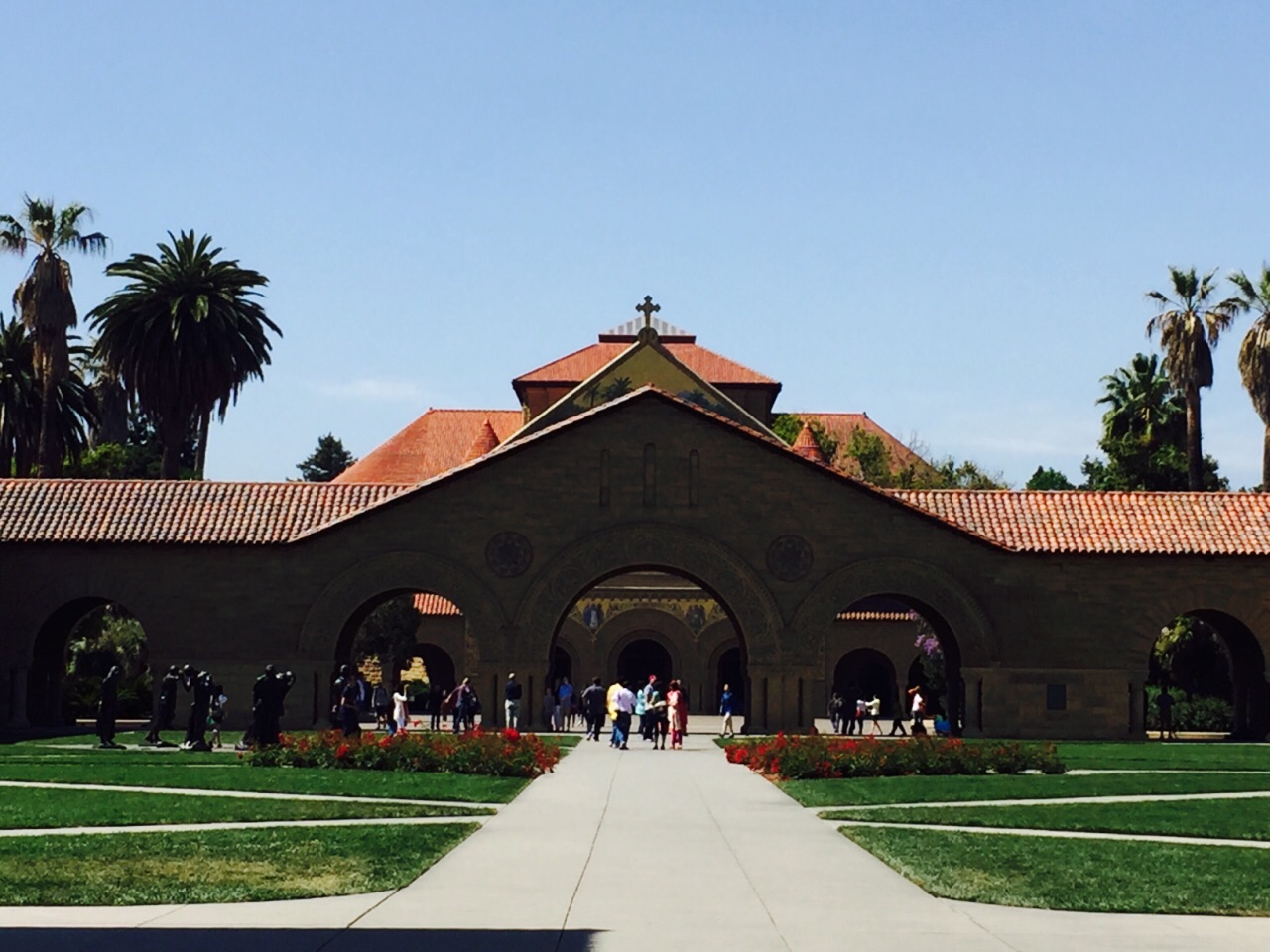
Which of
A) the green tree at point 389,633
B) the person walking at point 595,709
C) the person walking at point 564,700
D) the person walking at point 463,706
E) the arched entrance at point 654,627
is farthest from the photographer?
the arched entrance at point 654,627

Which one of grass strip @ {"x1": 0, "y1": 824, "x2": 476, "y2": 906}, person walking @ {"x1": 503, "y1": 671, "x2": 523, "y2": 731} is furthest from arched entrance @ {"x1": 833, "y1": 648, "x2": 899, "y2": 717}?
grass strip @ {"x1": 0, "y1": 824, "x2": 476, "y2": 906}

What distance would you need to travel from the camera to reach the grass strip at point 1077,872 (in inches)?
579

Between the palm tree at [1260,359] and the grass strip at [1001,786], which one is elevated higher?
the palm tree at [1260,359]

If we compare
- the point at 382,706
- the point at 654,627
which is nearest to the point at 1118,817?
the point at 382,706

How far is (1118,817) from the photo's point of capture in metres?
22.2

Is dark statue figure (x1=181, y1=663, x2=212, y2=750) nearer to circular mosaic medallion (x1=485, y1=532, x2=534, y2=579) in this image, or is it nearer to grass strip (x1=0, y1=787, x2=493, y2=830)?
circular mosaic medallion (x1=485, y1=532, x2=534, y2=579)

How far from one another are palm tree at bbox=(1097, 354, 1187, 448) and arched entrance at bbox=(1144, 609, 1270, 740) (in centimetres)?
1444

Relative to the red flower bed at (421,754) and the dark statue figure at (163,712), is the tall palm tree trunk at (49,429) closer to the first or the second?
the dark statue figure at (163,712)

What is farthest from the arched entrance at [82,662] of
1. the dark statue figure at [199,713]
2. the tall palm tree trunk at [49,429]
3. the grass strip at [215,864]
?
the grass strip at [215,864]

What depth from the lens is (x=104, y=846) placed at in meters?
17.8

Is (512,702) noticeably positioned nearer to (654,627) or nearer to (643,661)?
(654,627)

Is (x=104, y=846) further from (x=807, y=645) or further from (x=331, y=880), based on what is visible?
(x=807, y=645)

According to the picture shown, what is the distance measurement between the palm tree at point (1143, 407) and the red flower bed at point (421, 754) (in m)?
47.3

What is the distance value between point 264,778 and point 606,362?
171 ft
